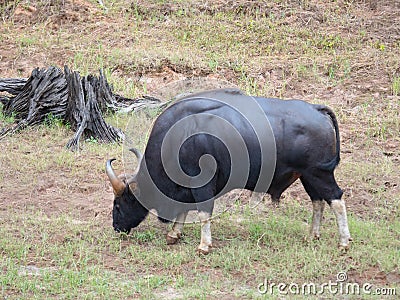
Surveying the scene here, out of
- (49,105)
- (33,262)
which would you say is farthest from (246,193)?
(49,105)

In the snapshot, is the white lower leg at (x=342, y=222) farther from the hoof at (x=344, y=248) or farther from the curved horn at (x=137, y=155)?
the curved horn at (x=137, y=155)

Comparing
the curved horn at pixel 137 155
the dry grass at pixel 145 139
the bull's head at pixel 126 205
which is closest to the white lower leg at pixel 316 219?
the dry grass at pixel 145 139

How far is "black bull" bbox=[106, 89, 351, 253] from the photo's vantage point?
6750mm

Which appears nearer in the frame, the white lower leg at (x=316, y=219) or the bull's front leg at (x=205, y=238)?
the bull's front leg at (x=205, y=238)

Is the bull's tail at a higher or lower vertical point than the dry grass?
higher

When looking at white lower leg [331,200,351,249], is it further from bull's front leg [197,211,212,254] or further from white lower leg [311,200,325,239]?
bull's front leg [197,211,212,254]

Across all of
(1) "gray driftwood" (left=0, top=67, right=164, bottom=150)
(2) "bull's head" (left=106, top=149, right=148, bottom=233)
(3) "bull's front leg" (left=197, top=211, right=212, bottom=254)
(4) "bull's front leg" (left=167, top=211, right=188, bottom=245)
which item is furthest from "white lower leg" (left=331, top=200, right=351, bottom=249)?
(1) "gray driftwood" (left=0, top=67, right=164, bottom=150)

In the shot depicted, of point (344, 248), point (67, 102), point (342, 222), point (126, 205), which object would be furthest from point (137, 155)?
point (67, 102)

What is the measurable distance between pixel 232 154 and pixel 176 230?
1000mm

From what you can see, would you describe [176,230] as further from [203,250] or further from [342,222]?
[342,222]

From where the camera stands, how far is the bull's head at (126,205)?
7.12m

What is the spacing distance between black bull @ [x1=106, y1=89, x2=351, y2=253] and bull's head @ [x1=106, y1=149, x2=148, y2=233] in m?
0.01

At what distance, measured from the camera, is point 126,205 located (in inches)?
284

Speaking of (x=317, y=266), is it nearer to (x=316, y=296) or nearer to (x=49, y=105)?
(x=316, y=296)
